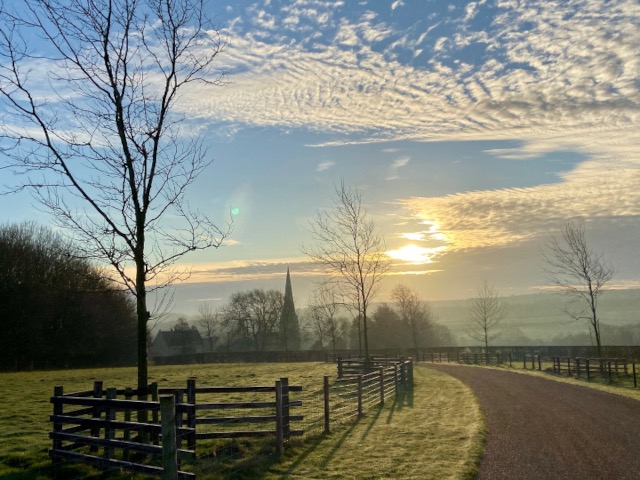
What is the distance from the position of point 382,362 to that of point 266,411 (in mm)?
10965

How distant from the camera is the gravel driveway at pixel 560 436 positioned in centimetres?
918

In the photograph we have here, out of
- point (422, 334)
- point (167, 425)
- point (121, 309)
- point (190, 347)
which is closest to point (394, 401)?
point (167, 425)

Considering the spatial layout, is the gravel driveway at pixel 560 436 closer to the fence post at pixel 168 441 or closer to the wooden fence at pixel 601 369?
the fence post at pixel 168 441

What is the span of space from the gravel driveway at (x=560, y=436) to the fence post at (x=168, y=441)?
5.38 metres

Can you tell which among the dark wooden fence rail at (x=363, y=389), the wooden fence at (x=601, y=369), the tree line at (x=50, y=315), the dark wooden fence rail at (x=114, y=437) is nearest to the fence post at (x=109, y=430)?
the dark wooden fence rail at (x=114, y=437)

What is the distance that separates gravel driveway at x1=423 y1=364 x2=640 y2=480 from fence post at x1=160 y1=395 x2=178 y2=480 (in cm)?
538

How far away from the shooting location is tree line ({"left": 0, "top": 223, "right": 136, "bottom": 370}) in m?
52.6

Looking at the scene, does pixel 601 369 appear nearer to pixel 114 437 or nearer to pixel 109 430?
pixel 114 437

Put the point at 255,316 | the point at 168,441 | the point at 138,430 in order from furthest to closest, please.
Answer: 1. the point at 255,316
2. the point at 138,430
3. the point at 168,441

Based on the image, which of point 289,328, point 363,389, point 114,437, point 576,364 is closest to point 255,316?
point 289,328

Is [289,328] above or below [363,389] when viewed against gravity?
above

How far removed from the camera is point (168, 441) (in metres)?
6.83

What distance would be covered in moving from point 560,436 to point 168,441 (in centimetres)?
948

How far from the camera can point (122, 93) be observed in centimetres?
1068
